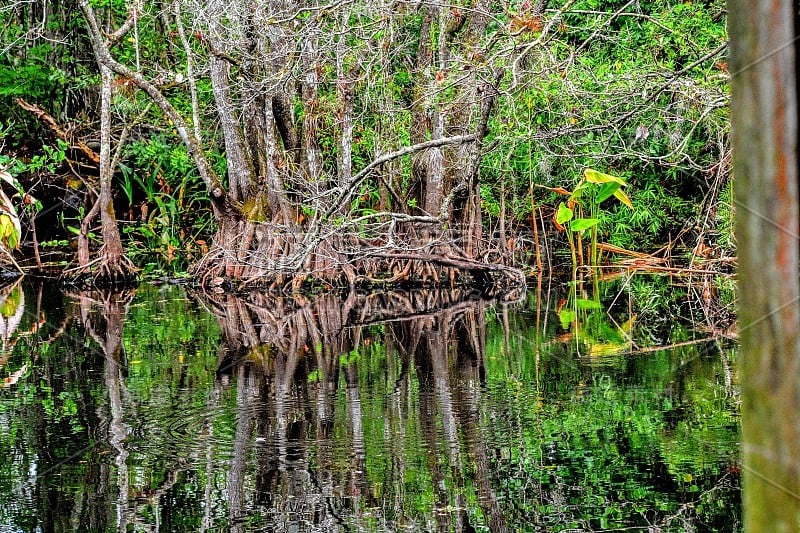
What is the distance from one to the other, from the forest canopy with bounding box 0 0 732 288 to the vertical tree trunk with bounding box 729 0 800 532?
24.5 ft

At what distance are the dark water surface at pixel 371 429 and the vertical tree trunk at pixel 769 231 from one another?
8.55ft

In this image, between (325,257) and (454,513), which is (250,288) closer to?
(325,257)

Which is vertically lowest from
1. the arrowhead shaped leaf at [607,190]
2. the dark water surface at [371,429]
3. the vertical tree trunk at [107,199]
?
the dark water surface at [371,429]

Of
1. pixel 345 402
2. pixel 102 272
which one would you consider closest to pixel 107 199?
pixel 102 272

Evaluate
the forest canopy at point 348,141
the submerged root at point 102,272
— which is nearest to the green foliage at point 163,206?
the forest canopy at point 348,141

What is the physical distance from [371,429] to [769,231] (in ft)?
14.6

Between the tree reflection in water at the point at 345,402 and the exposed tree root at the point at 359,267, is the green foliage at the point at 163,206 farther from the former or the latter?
the tree reflection in water at the point at 345,402

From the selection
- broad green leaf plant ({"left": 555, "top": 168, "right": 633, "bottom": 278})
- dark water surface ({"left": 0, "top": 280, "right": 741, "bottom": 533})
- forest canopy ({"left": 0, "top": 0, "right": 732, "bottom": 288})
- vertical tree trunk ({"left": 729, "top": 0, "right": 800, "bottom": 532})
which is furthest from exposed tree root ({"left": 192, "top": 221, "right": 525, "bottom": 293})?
vertical tree trunk ({"left": 729, "top": 0, "right": 800, "bottom": 532})

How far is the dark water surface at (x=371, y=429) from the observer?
4.36 m

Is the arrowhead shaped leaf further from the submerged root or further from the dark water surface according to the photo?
the submerged root

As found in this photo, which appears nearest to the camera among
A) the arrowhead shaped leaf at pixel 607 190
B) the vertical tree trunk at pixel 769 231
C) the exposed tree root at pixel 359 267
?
the vertical tree trunk at pixel 769 231

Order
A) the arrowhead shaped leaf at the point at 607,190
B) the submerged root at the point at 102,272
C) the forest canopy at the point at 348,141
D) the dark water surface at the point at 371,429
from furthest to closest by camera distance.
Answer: the submerged root at the point at 102,272
the arrowhead shaped leaf at the point at 607,190
the forest canopy at the point at 348,141
the dark water surface at the point at 371,429

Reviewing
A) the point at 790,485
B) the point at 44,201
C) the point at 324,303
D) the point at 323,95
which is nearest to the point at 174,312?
the point at 324,303

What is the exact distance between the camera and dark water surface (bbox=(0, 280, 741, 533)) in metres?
4.36
